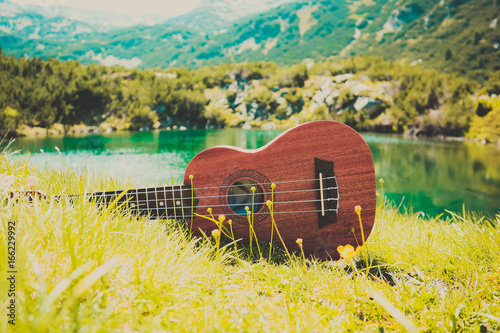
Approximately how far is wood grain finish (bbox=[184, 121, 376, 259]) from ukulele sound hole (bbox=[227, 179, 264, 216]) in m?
0.06

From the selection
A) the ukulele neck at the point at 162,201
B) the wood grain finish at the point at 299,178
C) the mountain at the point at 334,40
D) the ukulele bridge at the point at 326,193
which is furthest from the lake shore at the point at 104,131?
the mountain at the point at 334,40

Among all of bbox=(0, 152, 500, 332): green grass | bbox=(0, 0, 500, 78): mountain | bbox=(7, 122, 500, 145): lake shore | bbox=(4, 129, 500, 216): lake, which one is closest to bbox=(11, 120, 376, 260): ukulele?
bbox=(0, 152, 500, 332): green grass

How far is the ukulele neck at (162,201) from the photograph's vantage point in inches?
79.0

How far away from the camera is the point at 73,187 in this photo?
224cm

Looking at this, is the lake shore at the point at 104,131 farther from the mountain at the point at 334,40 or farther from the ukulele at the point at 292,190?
the mountain at the point at 334,40

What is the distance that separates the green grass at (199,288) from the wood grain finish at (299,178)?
0.81 feet

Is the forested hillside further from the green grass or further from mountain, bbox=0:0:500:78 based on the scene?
mountain, bbox=0:0:500:78

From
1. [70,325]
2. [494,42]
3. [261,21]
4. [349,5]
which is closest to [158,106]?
[70,325]

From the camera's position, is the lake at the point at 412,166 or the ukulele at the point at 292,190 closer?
the ukulele at the point at 292,190

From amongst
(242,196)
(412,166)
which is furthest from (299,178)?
(412,166)

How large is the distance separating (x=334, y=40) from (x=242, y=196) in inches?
5863

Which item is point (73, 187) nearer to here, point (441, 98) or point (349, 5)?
point (441, 98)

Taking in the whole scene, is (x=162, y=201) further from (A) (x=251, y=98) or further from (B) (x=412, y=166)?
(A) (x=251, y=98)

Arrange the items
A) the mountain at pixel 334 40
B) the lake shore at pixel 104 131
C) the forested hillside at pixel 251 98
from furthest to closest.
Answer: the mountain at pixel 334 40 → the forested hillside at pixel 251 98 → the lake shore at pixel 104 131
